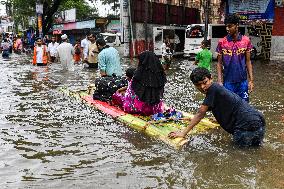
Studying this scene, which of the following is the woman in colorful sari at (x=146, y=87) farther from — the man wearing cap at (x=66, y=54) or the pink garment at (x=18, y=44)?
the pink garment at (x=18, y=44)

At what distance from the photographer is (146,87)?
7.06 m

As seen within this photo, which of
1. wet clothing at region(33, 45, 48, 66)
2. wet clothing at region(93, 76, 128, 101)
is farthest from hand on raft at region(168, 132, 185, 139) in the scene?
wet clothing at region(33, 45, 48, 66)

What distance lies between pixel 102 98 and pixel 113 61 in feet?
3.28

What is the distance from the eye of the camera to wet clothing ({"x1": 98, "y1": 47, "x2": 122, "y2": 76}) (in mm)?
9258

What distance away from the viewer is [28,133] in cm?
676

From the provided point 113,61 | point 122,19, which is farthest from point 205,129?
point 122,19

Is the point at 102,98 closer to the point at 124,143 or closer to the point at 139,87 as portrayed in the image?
the point at 139,87

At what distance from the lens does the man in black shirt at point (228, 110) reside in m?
5.18

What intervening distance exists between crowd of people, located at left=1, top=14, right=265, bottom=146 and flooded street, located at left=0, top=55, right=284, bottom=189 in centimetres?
38

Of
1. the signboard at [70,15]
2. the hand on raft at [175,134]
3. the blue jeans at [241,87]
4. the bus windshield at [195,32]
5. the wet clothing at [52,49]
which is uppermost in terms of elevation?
the signboard at [70,15]

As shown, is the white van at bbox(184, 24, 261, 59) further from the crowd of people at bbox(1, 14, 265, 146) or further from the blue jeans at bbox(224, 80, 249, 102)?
the blue jeans at bbox(224, 80, 249, 102)

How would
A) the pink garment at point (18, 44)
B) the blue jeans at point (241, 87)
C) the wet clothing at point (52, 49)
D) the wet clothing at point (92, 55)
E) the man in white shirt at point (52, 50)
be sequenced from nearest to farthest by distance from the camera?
the blue jeans at point (241, 87)
the wet clothing at point (92, 55)
the man in white shirt at point (52, 50)
the wet clothing at point (52, 49)
the pink garment at point (18, 44)

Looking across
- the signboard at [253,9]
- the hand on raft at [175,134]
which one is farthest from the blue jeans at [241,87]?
the signboard at [253,9]

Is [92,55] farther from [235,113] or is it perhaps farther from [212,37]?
[235,113]
